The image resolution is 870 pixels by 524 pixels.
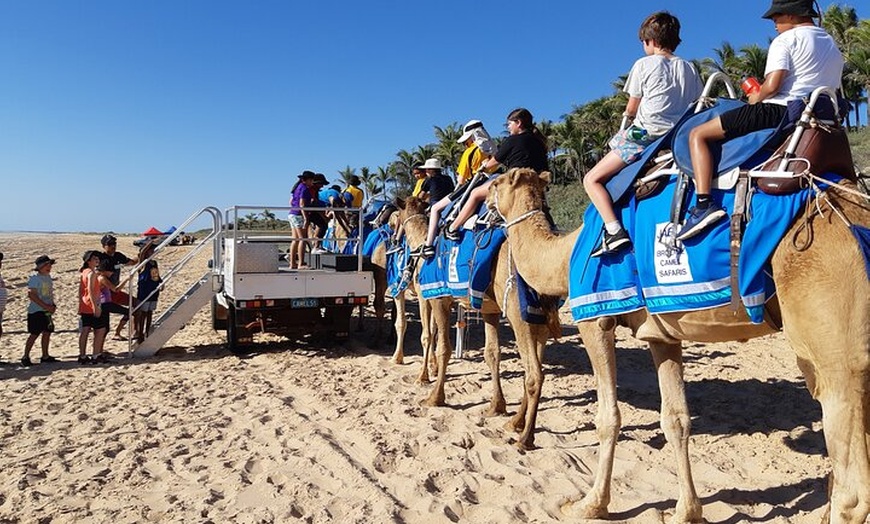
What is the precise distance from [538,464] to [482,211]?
277 cm

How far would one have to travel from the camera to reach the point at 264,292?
1002 cm

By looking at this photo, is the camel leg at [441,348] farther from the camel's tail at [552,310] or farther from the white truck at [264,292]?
the white truck at [264,292]

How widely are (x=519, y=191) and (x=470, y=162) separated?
2.89 meters

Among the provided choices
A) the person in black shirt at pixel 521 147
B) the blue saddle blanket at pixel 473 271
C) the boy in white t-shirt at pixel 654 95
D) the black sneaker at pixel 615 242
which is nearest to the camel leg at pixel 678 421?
the black sneaker at pixel 615 242

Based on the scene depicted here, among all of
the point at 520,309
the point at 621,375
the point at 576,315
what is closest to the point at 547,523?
the point at 576,315

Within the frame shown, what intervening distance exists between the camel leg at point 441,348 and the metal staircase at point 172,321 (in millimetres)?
5448

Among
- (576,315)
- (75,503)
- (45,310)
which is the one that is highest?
(576,315)

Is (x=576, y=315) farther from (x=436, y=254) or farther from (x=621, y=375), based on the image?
(x=621, y=375)

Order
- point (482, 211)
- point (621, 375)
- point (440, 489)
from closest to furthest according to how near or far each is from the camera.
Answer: point (440, 489), point (482, 211), point (621, 375)

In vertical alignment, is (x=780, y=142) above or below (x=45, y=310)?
above

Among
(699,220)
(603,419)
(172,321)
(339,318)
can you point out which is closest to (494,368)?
(603,419)

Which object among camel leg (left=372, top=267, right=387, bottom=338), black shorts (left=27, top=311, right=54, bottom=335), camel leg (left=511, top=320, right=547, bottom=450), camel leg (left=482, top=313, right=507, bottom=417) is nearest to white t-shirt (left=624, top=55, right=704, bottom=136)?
camel leg (left=511, top=320, right=547, bottom=450)

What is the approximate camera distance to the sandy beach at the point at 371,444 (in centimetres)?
447

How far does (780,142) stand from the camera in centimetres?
321
